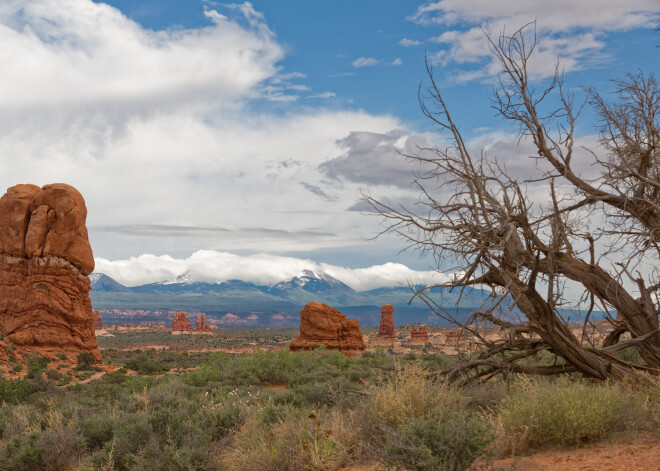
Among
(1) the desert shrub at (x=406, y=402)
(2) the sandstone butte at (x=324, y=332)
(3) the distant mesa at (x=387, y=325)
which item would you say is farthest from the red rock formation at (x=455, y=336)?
(3) the distant mesa at (x=387, y=325)

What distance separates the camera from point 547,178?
334 inches

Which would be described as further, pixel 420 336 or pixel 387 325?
pixel 387 325

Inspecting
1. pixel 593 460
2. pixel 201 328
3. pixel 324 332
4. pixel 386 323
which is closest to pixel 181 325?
pixel 201 328

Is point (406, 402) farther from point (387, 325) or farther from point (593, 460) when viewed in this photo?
point (387, 325)

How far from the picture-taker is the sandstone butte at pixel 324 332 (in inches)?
1519

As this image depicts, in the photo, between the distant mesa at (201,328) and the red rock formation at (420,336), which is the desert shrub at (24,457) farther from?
the distant mesa at (201,328)

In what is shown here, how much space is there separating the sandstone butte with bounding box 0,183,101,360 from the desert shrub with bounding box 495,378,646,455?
3331 centimetres

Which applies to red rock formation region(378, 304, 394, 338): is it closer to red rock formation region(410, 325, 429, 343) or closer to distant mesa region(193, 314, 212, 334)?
red rock formation region(410, 325, 429, 343)

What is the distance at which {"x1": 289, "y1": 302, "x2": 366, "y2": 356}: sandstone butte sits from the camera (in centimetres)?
3859

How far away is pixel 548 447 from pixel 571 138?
18.3 ft

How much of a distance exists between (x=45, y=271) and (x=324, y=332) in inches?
823

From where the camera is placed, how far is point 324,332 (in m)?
39.2

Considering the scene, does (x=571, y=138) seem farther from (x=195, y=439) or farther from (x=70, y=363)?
(x=70, y=363)

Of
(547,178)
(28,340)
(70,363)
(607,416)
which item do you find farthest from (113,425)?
(28,340)
